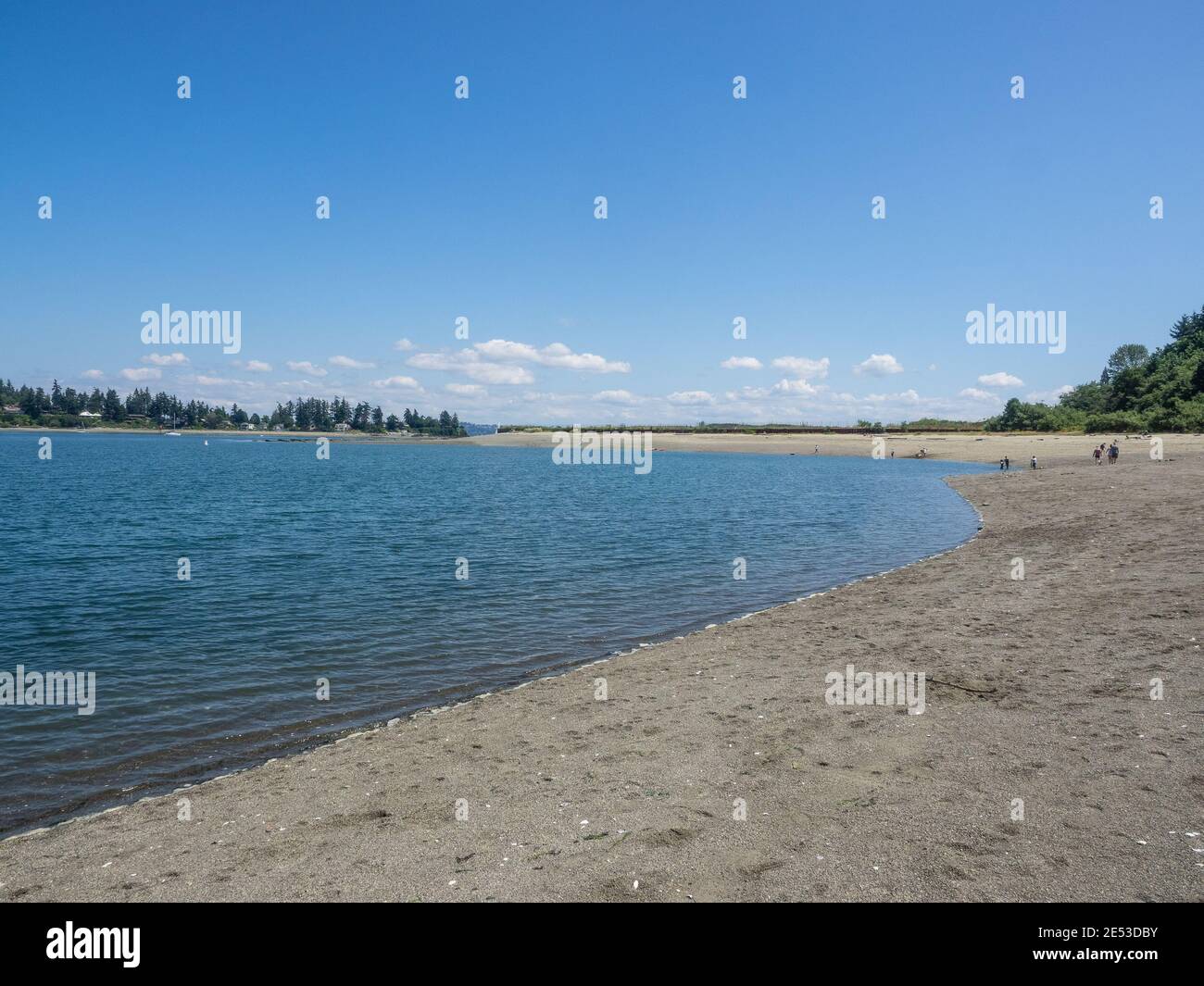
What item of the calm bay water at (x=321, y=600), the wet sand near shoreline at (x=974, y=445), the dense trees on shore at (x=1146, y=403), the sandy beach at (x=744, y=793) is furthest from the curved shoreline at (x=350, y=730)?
the dense trees on shore at (x=1146, y=403)

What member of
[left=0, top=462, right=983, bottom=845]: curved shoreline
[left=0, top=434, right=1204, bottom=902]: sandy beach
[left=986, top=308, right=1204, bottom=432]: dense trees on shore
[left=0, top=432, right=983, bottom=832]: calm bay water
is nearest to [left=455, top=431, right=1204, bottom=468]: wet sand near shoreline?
[left=986, top=308, right=1204, bottom=432]: dense trees on shore

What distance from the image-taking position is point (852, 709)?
39.8 ft

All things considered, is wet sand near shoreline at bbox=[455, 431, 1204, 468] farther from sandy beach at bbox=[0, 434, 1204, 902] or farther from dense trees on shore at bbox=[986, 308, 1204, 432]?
sandy beach at bbox=[0, 434, 1204, 902]

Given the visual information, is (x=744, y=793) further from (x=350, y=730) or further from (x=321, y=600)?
(x=321, y=600)

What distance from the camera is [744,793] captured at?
911cm

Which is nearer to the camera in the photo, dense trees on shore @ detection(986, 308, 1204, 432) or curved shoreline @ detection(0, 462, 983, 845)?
curved shoreline @ detection(0, 462, 983, 845)

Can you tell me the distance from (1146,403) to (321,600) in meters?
126

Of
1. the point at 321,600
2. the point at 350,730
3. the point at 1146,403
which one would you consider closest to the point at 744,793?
the point at 350,730

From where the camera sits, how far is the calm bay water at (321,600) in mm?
13156

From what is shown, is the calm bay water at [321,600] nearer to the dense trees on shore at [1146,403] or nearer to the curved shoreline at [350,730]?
the curved shoreline at [350,730]

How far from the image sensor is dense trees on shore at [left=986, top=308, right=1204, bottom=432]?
96250mm

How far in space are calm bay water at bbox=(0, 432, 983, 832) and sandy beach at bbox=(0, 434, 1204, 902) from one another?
2.07 metres

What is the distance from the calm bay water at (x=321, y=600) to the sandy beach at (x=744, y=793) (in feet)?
6.79
